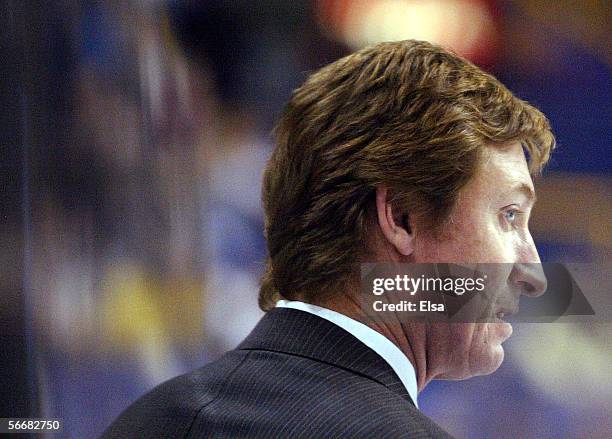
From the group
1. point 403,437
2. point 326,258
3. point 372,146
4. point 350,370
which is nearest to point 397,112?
point 372,146

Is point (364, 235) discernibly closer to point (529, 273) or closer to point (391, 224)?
point (391, 224)

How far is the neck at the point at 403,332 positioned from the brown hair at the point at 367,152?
0.09 feet

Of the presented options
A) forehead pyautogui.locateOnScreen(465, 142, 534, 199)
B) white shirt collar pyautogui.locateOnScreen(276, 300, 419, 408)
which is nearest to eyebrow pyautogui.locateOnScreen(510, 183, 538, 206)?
forehead pyautogui.locateOnScreen(465, 142, 534, 199)

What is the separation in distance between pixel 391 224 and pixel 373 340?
20cm

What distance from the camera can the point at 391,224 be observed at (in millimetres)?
1306

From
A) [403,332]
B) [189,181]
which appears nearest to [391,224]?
[403,332]

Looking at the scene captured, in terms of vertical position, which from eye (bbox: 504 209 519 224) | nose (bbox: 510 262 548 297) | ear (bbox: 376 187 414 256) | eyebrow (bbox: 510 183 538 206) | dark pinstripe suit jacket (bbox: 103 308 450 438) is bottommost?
nose (bbox: 510 262 548 297)

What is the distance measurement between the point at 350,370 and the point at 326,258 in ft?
0.69

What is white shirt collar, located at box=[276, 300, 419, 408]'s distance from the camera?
1.14 meters

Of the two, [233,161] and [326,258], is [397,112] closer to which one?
[326,258]

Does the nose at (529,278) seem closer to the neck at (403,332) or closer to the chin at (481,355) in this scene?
the chin at (481,355)

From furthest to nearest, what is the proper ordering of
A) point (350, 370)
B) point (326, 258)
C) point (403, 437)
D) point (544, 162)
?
point (544, 162) → point (326, 258) → point (350, 370) → point (403, 437)

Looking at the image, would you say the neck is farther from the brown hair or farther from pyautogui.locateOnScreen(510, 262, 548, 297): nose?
pyautogui.locateOnScreen(510, 262, 548, 297): nose

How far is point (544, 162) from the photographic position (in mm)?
1645
